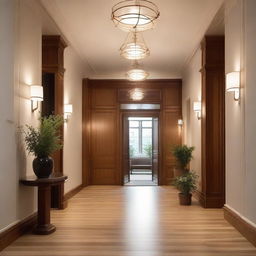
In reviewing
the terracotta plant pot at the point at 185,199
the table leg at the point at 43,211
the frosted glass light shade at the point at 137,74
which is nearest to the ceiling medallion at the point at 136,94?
the frosted glass light shade at the point at 137,74

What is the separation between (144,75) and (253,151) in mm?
4814

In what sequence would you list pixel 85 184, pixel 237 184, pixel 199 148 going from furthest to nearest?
pixel 85 184 < pixel 199 148 < pixel 237 184

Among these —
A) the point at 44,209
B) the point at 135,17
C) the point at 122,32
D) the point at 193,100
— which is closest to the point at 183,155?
the point at 193,100

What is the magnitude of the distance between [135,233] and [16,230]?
1709 millimetres

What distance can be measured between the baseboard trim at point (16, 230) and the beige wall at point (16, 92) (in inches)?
3.0

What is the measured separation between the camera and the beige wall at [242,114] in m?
5.18

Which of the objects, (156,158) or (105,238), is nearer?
(105,238)

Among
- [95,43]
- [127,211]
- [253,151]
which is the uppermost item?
[95,43]

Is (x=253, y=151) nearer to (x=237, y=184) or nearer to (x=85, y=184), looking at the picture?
(x=237, y=184)

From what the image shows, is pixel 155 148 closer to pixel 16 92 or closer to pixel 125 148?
pixel 125 148

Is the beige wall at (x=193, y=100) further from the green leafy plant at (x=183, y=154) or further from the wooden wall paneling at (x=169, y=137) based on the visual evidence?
the wooden wall paneling at (x=169, y=137)

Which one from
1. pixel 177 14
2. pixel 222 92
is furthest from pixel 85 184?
pixel 177 14

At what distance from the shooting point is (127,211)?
7.80m

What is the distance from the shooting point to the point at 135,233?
228 inches
